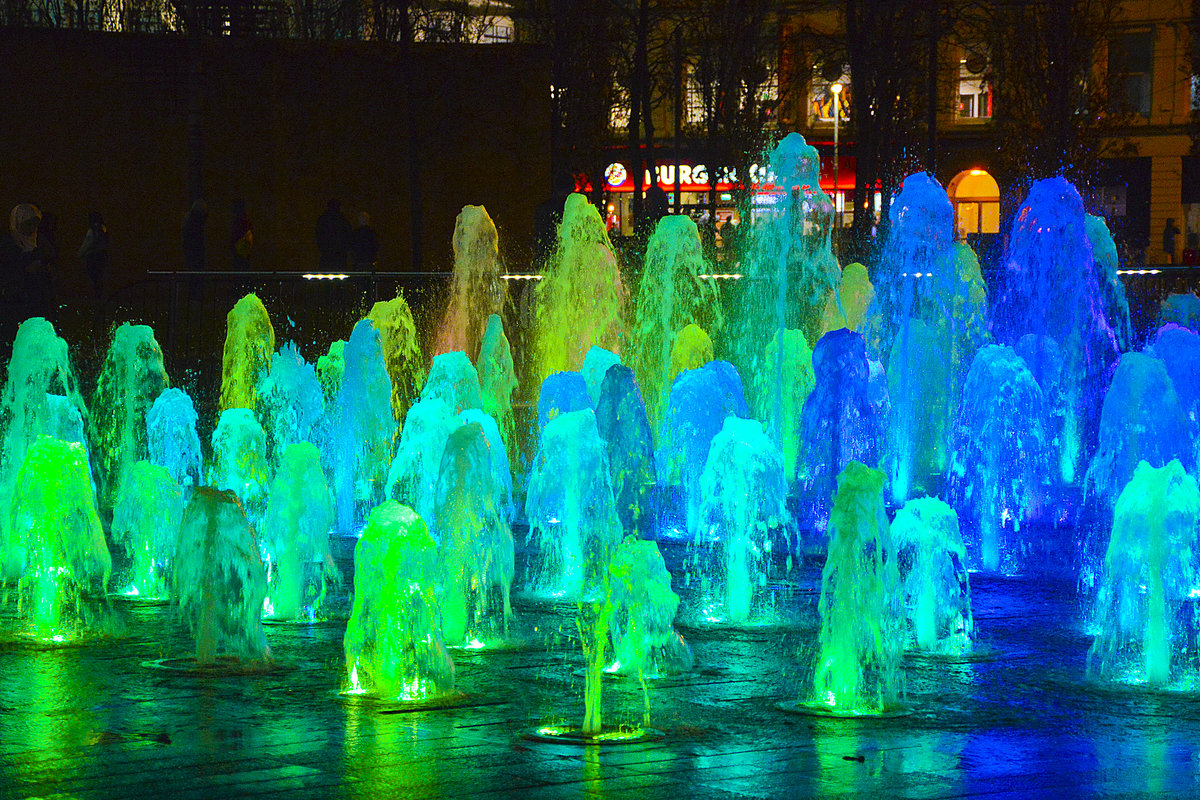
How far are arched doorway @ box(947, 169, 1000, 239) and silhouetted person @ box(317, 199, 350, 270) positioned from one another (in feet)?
94.6

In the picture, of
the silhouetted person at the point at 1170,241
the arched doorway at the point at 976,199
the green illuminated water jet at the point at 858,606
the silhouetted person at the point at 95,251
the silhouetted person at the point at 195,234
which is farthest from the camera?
the arched doorway at the point at 976,199

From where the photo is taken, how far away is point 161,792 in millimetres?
5348

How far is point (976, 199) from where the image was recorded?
51969mm

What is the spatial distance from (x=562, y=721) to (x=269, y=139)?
2732cm

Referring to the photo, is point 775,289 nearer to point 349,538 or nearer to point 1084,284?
point 1084,284

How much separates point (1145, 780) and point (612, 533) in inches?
212

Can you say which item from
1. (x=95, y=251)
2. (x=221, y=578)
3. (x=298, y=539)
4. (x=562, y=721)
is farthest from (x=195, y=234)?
(x=562, y=721)

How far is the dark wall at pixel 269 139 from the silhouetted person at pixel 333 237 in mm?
5738

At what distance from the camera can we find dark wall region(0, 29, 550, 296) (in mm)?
30453

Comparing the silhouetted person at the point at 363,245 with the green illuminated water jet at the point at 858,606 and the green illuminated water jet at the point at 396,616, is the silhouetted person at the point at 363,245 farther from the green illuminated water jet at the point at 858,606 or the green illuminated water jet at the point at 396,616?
the green illuminated water jet at the point at 858,606

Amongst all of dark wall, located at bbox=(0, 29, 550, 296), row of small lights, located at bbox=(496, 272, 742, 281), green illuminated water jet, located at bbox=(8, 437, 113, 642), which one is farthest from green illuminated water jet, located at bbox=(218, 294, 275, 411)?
dark wall, located at bbox=(0, 29, 550, 296)

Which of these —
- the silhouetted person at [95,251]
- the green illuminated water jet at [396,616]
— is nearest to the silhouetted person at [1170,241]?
the silhouetted person at [95,251]

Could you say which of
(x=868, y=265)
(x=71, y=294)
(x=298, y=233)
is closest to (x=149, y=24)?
(x=298, y=233)

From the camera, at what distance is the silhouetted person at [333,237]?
25.5 m
